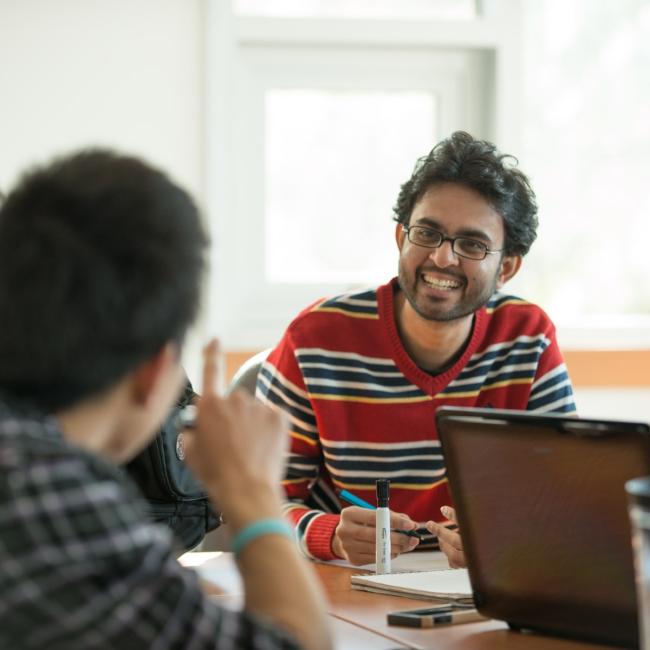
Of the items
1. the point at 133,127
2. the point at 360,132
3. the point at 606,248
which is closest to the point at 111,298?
the point at 133,127

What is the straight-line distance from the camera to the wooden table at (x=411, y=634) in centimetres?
128

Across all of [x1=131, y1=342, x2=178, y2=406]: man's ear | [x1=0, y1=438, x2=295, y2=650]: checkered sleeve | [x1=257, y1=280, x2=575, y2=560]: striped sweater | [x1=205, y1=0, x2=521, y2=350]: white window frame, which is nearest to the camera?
[x1=0, y1=438, x2=295, y2=650]: checkered sleeve

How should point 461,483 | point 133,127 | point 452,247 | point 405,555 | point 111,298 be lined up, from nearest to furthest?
point 111,298, point 461,483, point 405,555, point 452,247, point 133,127

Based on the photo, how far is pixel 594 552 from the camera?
121cm

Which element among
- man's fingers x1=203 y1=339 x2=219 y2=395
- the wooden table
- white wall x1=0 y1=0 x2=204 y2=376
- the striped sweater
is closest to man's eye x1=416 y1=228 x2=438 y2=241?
the striped sweater

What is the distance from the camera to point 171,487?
2000mm

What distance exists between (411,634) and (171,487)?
753mm

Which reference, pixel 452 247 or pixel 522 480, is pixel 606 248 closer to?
pixel 452 247

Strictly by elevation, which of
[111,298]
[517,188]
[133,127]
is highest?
[133,127]

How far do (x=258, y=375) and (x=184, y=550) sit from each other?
0.43 metres

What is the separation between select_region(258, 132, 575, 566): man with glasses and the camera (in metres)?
2.13

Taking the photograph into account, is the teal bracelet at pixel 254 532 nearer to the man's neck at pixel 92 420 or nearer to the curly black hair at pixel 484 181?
the man's neck at pixel 92 420

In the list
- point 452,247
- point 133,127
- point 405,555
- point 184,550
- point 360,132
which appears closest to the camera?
point 405,555

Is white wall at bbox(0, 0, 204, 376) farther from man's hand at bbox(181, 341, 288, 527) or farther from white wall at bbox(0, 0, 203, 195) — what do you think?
man's hand at bbox(181, 341, 288, 527)
